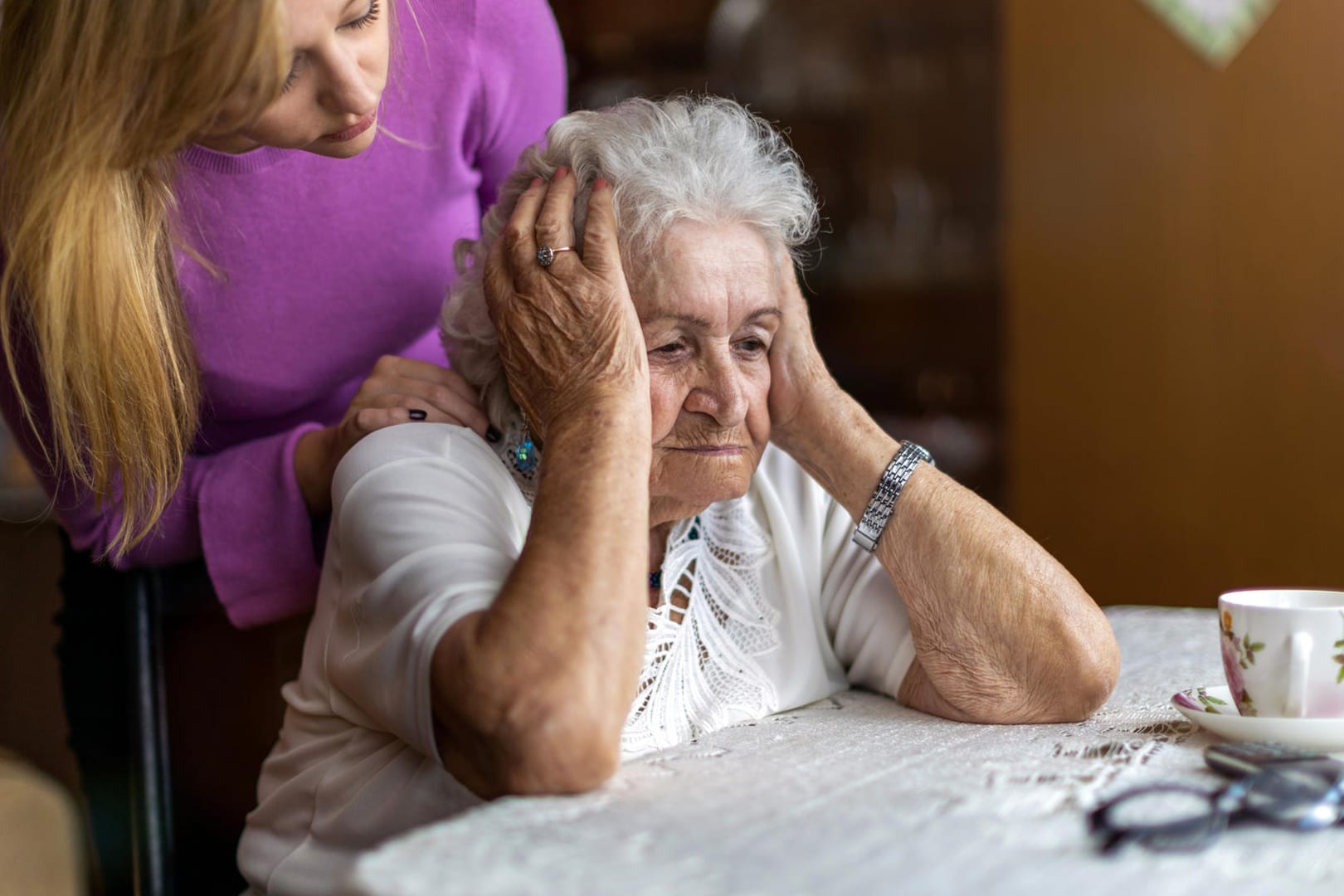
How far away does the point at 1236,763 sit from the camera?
884mm

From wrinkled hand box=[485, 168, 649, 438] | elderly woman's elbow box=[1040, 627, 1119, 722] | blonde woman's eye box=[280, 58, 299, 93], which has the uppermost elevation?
blonde woman's eye box=[280, 58, 299, 93]

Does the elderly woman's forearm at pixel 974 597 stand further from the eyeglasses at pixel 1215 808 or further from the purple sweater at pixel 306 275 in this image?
the purple sweater at pixel 306 275

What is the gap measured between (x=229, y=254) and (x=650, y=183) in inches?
20.0

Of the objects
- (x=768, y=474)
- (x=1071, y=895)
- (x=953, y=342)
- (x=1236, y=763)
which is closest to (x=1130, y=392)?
(x=953, y=342)

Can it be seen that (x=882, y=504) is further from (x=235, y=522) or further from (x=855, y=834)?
(x=235, y=522)

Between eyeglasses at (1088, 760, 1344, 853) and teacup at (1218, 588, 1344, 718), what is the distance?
0.13 metres

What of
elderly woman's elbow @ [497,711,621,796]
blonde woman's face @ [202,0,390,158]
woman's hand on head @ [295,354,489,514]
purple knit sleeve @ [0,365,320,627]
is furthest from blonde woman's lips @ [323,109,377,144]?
elderly woman's elbow @ [497,711,621,796]

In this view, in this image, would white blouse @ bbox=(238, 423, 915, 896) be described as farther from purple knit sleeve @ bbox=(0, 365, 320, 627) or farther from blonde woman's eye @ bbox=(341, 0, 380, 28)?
blonde woman's eye @ bbox=(341, 0, 380, 28)

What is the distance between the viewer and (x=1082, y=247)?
3.26 metres

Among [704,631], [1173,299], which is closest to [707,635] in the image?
[704,631]

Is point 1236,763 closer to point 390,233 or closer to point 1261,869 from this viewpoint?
point 1261,869

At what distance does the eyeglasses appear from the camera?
78cm

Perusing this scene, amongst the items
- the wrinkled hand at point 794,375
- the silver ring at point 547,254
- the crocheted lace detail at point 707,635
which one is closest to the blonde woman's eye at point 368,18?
the silver ring at point 547,254

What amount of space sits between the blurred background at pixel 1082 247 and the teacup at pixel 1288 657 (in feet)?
6.98
